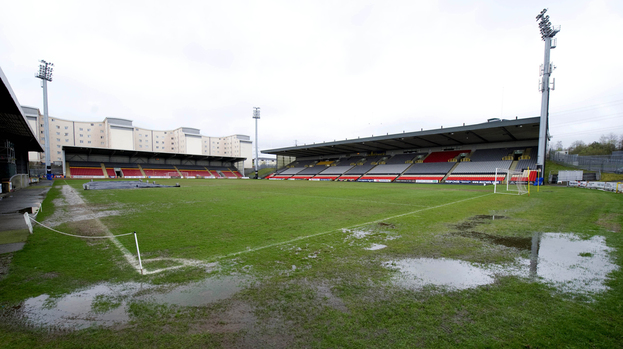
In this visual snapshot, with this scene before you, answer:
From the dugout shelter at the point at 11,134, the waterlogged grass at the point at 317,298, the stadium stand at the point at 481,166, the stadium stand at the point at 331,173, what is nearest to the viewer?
the waterlogged grass at the point at 317,298

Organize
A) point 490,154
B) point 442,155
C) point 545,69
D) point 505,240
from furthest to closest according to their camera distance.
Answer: point 442,155 → point 490,154 → point 545,69 → point 505,240

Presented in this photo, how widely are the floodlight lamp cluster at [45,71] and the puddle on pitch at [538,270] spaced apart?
61.4 m

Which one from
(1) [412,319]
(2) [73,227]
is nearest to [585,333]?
(1) [412,319]

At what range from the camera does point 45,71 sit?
41188 millimetres

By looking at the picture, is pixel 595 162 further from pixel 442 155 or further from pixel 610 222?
pixel 610 222

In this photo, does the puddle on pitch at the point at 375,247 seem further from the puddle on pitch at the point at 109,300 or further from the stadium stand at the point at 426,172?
the stadium stand at the point at 426,172

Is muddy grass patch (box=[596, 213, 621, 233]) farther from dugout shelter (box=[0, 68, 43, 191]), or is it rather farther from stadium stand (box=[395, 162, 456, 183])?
stadium stand (box=[395, 162, 456, 183])

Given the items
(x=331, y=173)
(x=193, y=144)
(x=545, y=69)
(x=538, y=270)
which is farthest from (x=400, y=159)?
(x=193, y=144)

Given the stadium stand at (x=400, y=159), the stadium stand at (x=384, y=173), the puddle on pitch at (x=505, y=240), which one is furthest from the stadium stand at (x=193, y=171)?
the puddle on pitch at (x=505, y=240)

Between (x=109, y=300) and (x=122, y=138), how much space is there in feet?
308

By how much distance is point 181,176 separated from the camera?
57.6 m

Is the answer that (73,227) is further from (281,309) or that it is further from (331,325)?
(331,325)

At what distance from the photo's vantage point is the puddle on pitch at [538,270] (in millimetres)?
3725

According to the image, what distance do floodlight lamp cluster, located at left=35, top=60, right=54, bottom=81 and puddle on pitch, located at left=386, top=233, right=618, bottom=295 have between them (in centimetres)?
6145
